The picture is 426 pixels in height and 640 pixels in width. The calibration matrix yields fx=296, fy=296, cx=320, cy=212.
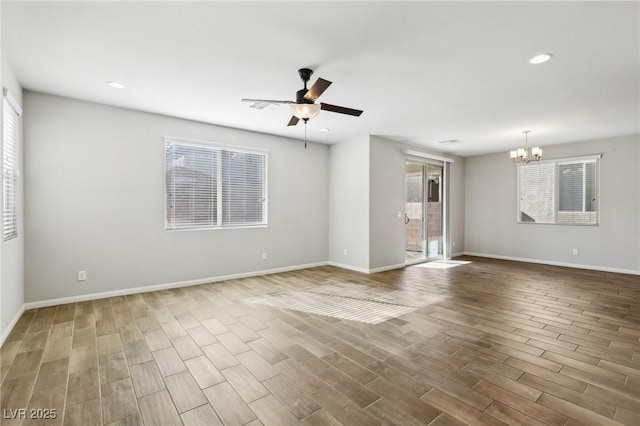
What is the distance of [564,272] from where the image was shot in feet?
19.5

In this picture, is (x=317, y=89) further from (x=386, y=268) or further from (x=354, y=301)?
(x=386, y=268)

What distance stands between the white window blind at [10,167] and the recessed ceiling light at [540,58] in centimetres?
508

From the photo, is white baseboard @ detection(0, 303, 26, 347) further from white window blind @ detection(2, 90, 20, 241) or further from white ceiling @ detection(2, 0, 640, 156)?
white ceiling @ detection(2, 0, 640, 156)

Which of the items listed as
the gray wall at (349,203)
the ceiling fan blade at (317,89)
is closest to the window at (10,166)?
the ceiling fan blade at (317,89)

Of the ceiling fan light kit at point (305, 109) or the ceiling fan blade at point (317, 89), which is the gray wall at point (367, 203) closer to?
the ceiling fan light kit at point (305, 109)

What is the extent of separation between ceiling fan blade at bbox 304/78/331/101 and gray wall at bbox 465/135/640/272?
660cm

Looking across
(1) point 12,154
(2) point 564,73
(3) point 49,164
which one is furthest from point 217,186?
(2) point 564,73

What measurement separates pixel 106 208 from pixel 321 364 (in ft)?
12.2

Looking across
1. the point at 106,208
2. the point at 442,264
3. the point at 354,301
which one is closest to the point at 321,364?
the point at 354,301

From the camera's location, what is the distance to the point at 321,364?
2438 mm

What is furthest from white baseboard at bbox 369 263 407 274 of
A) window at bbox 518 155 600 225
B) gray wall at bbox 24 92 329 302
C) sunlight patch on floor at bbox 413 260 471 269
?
window at bbox 518 155 600 225

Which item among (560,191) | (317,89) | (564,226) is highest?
(317,89)

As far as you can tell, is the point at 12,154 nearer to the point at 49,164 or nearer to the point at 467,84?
the point at 49,164

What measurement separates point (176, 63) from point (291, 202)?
11.6ft
